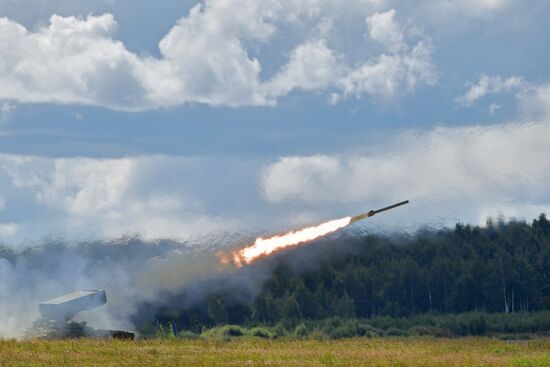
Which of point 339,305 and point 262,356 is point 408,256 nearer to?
point 339,305

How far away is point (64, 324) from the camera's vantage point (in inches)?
2023

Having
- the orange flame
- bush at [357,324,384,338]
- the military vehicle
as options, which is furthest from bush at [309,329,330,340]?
the military vehicle

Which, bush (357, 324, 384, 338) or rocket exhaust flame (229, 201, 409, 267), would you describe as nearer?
rocket exhaust flame (229, 201, 409, 267)

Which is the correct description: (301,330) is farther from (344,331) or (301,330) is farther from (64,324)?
(64,324)

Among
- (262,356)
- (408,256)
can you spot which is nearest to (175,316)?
(408,256)

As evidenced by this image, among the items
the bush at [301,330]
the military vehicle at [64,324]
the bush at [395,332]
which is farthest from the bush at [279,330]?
the military vehicle at [64,324]

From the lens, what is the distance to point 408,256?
261 ft

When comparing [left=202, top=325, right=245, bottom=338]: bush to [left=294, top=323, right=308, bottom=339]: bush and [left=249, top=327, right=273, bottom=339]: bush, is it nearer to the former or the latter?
[left=249, top=327, right=273, bottom=339]: bush

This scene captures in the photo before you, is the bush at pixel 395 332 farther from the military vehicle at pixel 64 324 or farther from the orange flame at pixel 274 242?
the military vehicle at pixel 64 324

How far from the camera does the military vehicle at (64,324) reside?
166ft

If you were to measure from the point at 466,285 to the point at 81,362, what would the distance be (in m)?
48.2

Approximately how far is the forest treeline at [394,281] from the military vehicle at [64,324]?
21374 mm

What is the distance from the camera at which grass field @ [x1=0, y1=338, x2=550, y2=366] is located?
36.1m

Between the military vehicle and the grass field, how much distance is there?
7423mm
